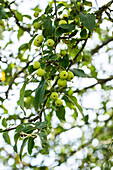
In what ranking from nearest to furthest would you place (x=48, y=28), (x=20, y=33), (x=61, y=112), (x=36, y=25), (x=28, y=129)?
(x=28, y=129)
(x=48, y=28)
(x=36, y=25)
(x=61, y=112)
(x=20, y=33)

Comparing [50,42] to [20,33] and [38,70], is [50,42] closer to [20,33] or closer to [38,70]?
[38,70]

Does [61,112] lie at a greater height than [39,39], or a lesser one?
lesser

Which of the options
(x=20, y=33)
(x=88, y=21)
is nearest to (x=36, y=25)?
(x=88, y=21)

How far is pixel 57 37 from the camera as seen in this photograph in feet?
4.04

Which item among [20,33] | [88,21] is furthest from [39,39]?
[20,33]

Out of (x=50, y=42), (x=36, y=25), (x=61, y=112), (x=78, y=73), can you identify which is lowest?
(x=61, y=112)

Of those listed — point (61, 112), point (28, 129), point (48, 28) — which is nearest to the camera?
point (28, 129)

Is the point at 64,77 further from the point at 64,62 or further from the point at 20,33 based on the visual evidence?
the point at 20,33

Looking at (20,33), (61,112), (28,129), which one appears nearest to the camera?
(28,129)

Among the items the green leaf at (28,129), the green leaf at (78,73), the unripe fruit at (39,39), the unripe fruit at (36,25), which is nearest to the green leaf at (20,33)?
the unripe fruit at (36,25)

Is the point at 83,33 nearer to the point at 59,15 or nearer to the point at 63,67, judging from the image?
the point at 59,15

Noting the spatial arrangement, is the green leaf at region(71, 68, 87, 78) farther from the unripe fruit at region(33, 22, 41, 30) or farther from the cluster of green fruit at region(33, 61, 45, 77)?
the unripe fruit at region(33, 22, 41, 30)

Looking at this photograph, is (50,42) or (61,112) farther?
(61,112)

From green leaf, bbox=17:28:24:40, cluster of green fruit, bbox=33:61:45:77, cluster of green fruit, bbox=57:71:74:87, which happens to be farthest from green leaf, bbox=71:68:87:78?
green leaf, bbox=17:28:24:40
